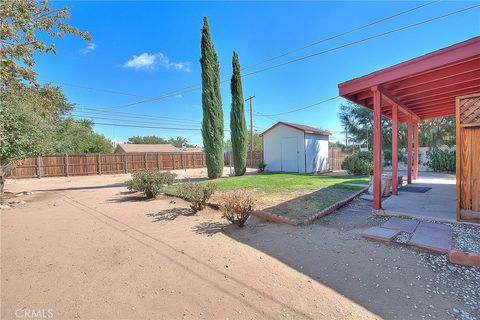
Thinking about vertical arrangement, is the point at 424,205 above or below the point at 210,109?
below

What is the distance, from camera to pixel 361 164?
12070mm

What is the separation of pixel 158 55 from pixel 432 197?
1827 cm

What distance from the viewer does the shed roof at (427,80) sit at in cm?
→ 360

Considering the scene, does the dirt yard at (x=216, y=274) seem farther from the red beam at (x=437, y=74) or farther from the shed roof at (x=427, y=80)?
the red beam at (x=437, y=74)

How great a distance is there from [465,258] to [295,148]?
41.0 ft

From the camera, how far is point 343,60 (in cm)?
1324

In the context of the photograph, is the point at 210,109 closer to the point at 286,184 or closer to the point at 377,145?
the point at 286,184

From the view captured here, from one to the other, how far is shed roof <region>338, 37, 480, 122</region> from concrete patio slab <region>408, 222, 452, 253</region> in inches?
105

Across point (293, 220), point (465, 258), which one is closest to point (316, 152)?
point (293, 220)


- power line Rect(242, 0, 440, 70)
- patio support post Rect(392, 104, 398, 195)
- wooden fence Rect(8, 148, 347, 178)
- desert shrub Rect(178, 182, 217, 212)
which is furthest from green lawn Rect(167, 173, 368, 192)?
power line Rect(242, 0, 440, 70)

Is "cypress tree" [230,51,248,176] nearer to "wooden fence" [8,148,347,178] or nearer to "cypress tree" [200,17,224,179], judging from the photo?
"cypress tree" [200,17,224,179]

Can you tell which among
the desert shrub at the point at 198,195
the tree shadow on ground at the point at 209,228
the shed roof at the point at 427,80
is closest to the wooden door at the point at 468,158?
the shed roof at the point at 427,80

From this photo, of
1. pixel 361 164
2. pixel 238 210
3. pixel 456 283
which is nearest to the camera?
pixel 456 283

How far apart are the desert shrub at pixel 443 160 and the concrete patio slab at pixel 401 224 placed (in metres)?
11.7
